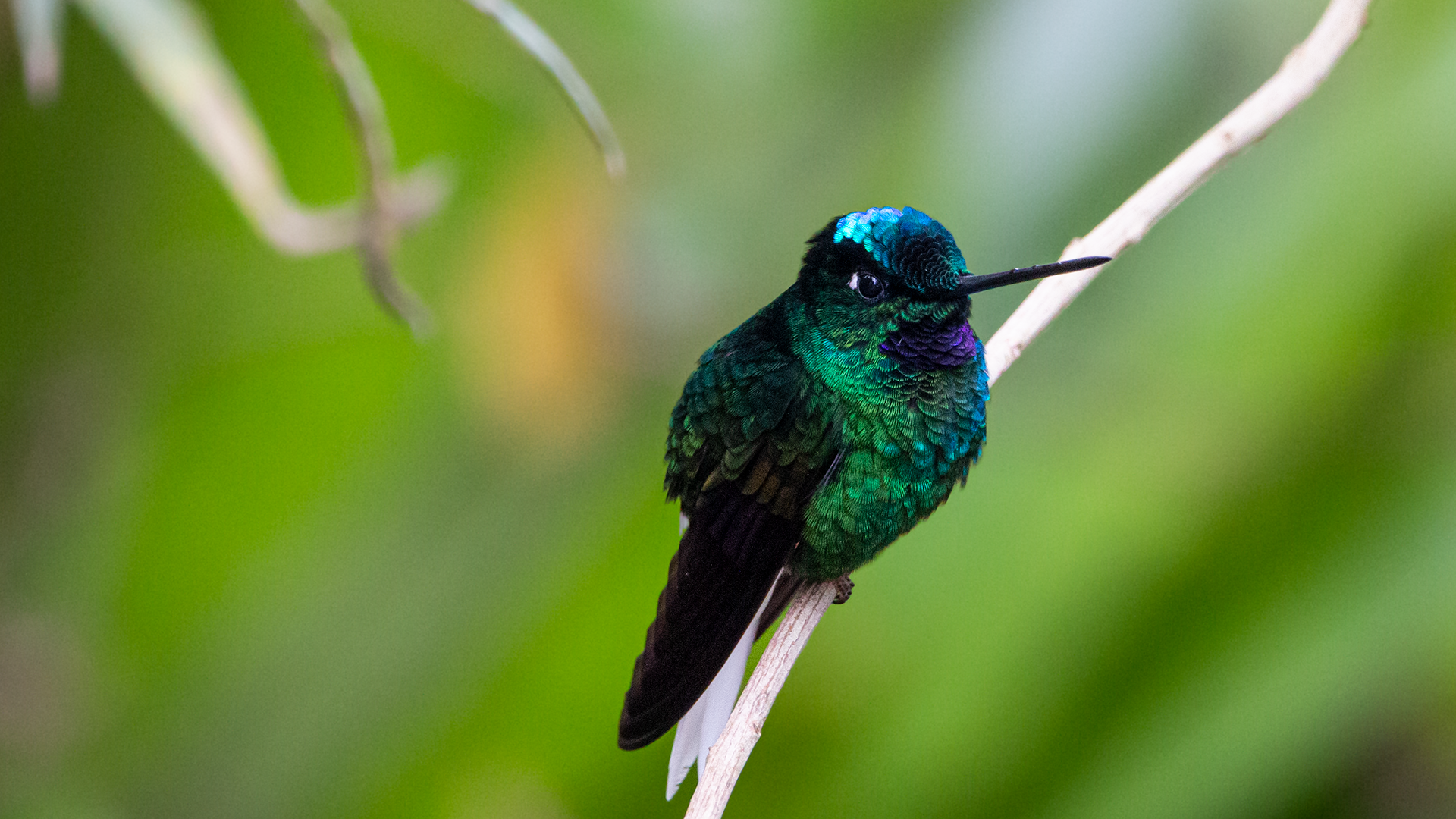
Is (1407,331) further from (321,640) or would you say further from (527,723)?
(321,640)

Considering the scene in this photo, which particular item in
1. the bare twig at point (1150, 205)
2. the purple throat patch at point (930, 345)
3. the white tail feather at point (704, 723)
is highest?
the bare twig at point (1150, 205)

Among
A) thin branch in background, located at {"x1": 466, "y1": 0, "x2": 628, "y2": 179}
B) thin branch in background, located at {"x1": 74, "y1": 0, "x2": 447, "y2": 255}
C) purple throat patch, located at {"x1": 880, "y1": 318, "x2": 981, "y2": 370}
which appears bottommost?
thin branch in background, located at {"x1": 74, "y1": 0, "x2": 447, "y2": 255}

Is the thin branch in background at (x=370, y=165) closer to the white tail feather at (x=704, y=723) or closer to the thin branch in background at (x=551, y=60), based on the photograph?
the thin branch in background at (x=551, y=60)

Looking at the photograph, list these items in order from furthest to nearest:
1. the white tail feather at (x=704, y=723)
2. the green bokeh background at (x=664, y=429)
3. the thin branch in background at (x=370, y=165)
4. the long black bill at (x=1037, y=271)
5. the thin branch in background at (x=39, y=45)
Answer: the green bokeh background at (x=664, y=429) < the white tail feather at (x=704, y=723) < the long black bill at (x=1037, y=271) < the thin branch in background at (x=370, y=165) < the thin branch in background at (x=39, y=45)

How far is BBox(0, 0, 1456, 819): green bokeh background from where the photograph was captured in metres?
1.73

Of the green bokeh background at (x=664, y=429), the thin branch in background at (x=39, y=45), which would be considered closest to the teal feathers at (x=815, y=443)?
the green bokeh background at (x=664, y=429)

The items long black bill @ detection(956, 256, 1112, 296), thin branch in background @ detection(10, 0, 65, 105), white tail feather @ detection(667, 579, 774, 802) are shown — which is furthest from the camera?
white tail feather @ detection(667, 579, 774, 802)

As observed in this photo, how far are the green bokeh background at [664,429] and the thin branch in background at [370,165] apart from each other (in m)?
1.20

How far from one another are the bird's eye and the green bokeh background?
72 cm

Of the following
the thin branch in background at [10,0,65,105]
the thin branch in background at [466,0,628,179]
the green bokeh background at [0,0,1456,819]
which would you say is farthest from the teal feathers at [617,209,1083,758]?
the thin branch in background at [10,0,65,105]

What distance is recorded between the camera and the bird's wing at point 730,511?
1.23 metres

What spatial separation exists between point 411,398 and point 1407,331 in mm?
1749

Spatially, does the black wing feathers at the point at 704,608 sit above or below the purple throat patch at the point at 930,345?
below

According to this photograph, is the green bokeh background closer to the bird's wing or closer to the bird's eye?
the bird's wing
